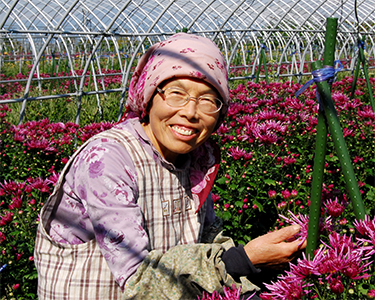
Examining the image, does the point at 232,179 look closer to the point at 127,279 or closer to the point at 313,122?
the point at 313,122

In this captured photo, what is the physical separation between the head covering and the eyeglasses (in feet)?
0.13

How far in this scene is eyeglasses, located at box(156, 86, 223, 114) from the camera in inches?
50.6

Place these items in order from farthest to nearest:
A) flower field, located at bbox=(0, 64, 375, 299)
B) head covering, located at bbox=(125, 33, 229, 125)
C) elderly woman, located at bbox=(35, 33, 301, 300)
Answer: head covering, located at bbox=(125, 33, 229, 125) → elderly woman, located at bbox=(35, 33, 301, 300) → flower field, located at bbox=(0, 64, 375, 299)

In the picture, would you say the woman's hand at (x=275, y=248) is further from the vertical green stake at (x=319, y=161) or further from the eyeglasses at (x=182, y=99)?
the eyeglasses at (x=182, y=99)

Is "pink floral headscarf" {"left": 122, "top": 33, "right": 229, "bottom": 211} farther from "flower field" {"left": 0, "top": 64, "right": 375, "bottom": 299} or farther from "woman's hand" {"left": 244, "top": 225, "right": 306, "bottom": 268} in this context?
"flower field" {"left": 0, "top": 64, "right": 375, "bottom": 299}

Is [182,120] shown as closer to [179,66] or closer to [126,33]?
[179,66]

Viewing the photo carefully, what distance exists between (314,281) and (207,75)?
703 mm

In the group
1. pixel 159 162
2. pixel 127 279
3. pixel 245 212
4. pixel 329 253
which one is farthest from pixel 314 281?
pixel 245 212

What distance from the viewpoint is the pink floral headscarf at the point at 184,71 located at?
1.25 meters

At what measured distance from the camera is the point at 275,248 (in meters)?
1.22

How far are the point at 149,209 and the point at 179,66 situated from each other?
1.65 feet

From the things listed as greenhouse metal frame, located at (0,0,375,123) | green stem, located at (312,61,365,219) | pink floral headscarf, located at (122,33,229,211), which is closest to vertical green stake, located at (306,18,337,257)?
green stem, located at (312,61,365,219)

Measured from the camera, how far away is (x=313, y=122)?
294cm

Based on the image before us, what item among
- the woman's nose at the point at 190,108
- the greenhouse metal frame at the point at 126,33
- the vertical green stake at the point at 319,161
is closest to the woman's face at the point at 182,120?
the woman's nose at the point at 190,108
